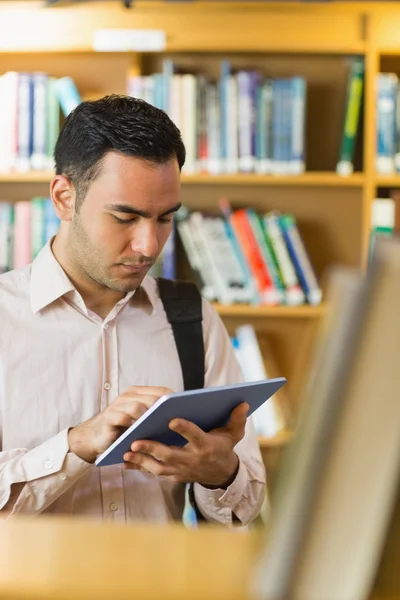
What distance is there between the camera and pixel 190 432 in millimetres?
1239

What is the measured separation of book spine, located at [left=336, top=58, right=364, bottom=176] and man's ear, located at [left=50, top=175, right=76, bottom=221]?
1.43 metres

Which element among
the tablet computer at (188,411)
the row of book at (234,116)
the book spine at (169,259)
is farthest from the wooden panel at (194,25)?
the tablet computer at (188,411)

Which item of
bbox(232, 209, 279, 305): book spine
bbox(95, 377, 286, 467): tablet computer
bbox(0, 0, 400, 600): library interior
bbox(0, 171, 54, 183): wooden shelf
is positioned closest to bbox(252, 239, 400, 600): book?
bbox(0, 0, 400, 600): library interior

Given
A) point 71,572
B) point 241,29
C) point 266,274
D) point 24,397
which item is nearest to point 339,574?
point 71,572

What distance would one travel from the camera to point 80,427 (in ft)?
4.29

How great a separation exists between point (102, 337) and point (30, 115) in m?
1.47

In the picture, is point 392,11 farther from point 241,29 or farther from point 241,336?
point 241,336

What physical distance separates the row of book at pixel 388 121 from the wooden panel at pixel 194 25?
15cm

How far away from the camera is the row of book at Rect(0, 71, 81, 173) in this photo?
2715 mm

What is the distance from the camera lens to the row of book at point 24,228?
9.04ft

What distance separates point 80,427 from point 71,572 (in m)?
0.82

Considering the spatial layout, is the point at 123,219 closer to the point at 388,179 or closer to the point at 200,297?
the point at 200,297

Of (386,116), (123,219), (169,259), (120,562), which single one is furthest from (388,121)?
(120,562)

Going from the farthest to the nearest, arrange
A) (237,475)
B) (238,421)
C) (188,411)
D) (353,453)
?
(237,475) → (238,421) → (188,411) → (353,453)
